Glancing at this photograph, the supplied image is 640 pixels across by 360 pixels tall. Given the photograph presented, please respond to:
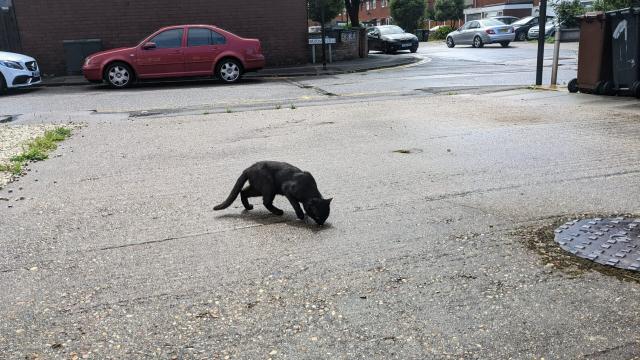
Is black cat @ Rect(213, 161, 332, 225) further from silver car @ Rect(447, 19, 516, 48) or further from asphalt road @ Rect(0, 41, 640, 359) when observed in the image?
silver car @ Rect(447, 19, 516, 48)

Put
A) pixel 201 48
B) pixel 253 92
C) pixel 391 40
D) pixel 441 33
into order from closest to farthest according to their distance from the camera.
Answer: pixel 253 92
pixel 201 48
pixel 391 40
pixel 441 33

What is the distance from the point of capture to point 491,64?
2134 centimetres

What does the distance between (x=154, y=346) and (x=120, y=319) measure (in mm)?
405

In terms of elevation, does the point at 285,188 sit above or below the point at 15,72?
below

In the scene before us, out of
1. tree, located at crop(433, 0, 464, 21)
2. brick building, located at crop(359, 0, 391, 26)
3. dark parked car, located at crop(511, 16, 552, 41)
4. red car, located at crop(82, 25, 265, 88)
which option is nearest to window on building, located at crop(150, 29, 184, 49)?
red car, located at crop(82, 25, 265, 88)

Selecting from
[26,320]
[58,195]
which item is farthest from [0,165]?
[26,320]

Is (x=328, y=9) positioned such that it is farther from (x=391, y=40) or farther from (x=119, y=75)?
(x=119, y=75)

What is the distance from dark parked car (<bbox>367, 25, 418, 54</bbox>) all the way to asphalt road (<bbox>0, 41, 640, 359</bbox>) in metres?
21.7

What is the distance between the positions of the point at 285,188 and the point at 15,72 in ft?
45.3

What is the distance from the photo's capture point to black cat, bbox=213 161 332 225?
4.60 metres

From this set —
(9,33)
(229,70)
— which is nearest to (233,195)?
(229,70)

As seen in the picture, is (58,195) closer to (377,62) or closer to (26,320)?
(26,320)

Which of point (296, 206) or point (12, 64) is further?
point (12, 64)

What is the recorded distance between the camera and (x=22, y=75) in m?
15.8
